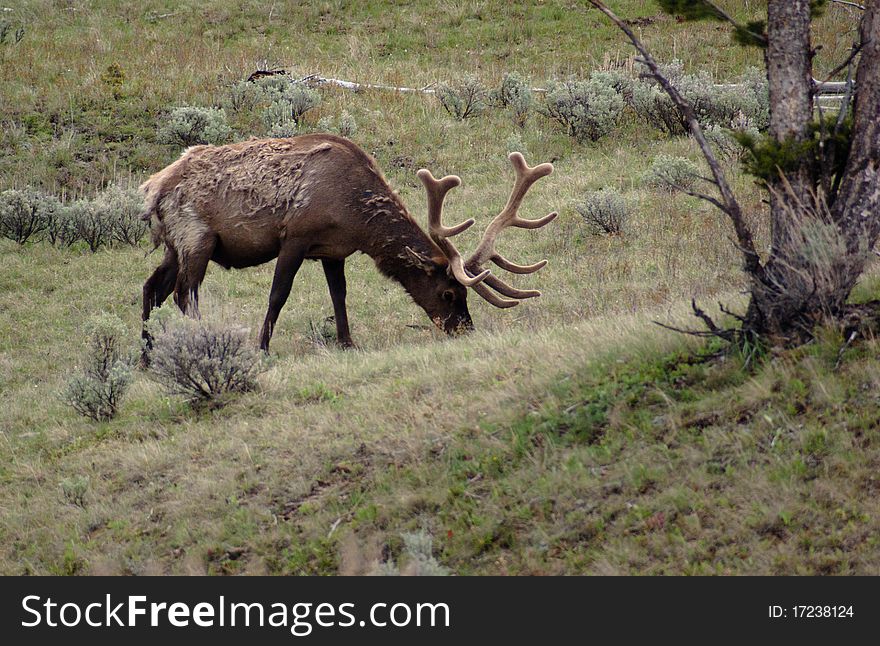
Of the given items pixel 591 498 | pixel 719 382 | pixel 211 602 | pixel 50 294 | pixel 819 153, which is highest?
pixel 819 153

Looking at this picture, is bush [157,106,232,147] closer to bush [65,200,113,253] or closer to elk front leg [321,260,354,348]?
bush [65,200,113,253]

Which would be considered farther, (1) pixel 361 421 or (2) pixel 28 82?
(2) pixel 28 82

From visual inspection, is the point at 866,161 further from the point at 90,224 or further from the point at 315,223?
the point at 90,224

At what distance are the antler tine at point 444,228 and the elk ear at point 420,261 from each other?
190mm

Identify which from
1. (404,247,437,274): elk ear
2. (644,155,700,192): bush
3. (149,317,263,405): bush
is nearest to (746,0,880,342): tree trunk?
(149,317,263,405): bush

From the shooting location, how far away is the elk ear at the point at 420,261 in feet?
34.8

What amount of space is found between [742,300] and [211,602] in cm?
466

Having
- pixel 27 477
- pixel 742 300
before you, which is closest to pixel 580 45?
pixel 742 300

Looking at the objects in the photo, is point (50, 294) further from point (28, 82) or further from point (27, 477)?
point (28, 82)

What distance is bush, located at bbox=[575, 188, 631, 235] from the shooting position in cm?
1393

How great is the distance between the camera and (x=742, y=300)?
812 centimetres

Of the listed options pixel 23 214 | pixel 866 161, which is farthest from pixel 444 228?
pixel 23 214

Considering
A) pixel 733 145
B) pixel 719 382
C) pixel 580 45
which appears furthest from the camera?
pixel 580 45

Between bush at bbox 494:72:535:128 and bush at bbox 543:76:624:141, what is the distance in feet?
2.66
